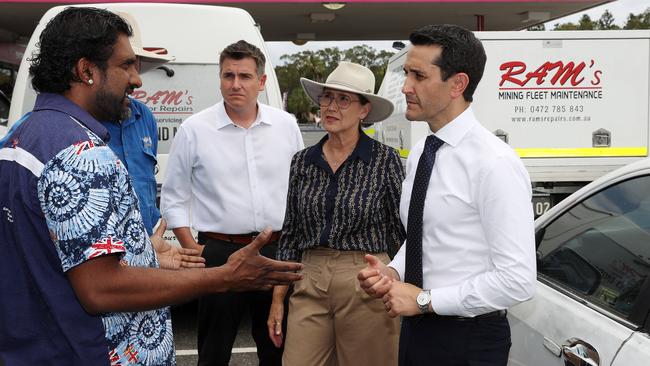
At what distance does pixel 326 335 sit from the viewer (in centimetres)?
327

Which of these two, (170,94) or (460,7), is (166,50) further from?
(460,7)

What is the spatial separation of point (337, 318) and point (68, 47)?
1.76m

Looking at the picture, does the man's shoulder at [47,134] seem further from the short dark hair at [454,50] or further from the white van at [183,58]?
the white van at [183,58]

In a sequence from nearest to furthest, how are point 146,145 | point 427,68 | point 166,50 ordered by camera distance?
point 427,68 → point 146,145 → point 166,50

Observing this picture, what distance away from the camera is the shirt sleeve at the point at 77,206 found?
1.75m

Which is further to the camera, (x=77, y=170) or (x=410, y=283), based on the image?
(x=410, y=283)

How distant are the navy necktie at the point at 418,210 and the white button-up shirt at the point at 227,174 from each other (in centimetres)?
146

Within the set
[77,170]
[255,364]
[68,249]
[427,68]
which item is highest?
[427,68]

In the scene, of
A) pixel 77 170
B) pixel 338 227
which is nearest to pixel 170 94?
pixel 338 227

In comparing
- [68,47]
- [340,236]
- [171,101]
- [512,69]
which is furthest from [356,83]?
[512,69]

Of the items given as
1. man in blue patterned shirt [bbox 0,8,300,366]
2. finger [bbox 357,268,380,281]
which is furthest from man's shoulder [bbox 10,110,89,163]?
finger [bbox 357,268,380,281]

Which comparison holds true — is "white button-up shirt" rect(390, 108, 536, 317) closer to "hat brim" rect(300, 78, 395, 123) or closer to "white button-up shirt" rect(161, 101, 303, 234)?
"hat brim" rect(300, 78, 395, 123)

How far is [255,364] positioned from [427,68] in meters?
3.31

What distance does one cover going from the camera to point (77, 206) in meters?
1.75
